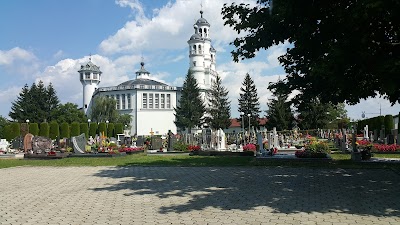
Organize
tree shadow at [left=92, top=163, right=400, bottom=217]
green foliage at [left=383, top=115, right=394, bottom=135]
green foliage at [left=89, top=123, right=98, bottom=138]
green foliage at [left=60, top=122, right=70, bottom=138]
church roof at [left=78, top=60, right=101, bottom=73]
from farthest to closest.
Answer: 1. church roof at [left=78, top=60, right=101, bottom=73]
2. green foliage at [left=89, top=123, right=98, bottom=138]
3. green foliage at [left=60, top=122, right=70, bottom=138]
4. green foliage at [left=383, top=115, right=394, bottom=135]
5. tree shadow at [left=92, top=163, right=400, bottom=217]

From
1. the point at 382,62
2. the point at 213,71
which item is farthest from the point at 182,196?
the point at 213,71

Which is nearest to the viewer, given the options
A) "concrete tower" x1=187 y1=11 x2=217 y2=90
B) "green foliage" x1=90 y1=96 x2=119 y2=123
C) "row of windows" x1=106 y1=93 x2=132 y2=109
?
"green foliage" x1=90 y1=96 x2=119 y2=123

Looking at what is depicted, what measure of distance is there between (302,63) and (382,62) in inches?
196

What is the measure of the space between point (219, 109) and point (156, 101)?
23.3 metres

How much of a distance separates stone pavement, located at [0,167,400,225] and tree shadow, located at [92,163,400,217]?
0.02m

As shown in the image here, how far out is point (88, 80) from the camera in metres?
105

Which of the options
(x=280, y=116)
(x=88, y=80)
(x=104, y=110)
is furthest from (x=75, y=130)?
(x=88, y=80)

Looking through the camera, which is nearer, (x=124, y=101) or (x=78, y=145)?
(x=78, y=145)

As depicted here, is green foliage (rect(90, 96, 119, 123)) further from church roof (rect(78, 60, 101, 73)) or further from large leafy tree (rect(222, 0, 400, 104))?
large leafy tree (rect(222, 0, 400, 104))

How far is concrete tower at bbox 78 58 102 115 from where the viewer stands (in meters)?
104

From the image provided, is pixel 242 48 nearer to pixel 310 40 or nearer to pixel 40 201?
pixel 310 40

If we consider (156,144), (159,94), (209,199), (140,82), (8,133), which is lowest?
(209,199)

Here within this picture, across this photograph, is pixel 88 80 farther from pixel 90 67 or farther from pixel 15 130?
pixel 15 130

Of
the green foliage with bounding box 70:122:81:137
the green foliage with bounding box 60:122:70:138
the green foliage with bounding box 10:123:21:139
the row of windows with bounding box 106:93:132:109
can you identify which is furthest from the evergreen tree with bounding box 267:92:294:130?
the row of windows with bounding box 106:93:132:109
